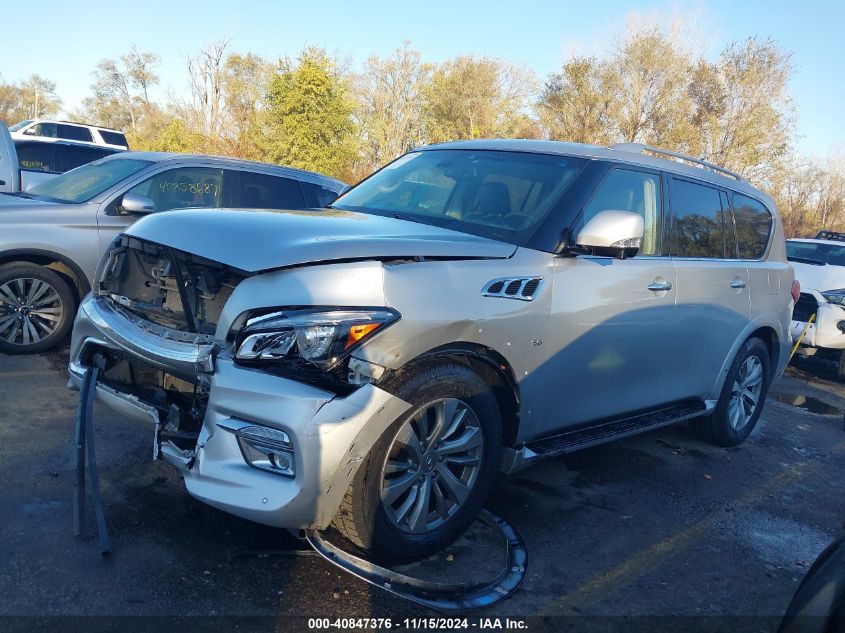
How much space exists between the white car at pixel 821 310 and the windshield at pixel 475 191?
5981 mm

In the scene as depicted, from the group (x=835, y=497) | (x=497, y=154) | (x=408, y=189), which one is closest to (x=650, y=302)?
(x=497, y=154)

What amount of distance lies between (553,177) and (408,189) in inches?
35.5

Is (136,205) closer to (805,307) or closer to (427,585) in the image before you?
(427,585)

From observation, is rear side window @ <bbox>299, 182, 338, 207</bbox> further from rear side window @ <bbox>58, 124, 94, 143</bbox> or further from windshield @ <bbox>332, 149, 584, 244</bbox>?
rear side window @ <bbox>58, 124, 94, 143</bbox>

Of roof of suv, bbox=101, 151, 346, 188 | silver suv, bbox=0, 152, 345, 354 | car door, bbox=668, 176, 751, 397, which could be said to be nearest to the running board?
car door, bbox=668, 176, 751, 397

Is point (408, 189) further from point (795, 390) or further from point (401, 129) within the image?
point (401, 129)

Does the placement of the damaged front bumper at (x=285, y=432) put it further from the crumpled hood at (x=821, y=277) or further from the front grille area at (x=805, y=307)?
the crumpled hood at (x=821, y=277)

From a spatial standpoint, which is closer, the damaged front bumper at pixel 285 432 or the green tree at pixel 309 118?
the damaged front bumper at pixel 285 432

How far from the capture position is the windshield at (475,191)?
370 cm

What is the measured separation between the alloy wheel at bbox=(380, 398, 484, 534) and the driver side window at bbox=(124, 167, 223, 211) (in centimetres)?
413

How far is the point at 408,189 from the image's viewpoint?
169 inches

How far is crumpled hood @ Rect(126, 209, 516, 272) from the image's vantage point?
2.78 metres

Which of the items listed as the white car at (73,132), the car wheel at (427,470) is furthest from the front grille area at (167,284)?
the white car at (73,132)

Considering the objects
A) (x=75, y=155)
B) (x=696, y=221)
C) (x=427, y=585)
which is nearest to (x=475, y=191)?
(x=696, y=221)
